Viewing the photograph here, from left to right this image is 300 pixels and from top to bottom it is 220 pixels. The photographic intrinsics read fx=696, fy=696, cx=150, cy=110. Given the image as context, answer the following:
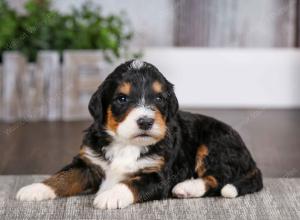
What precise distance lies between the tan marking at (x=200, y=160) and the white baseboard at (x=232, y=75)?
3488 millimetres

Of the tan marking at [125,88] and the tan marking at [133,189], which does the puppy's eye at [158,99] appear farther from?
the tan marking at [133,189]

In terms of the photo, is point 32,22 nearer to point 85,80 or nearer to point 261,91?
point 85,80

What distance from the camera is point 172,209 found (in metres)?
3.12

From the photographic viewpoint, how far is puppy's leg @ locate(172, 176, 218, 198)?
3.28 metres

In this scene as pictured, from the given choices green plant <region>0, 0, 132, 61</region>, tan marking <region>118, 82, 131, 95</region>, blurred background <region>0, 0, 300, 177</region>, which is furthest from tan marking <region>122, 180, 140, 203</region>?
green plant <region>0, 0, 132, 61</region>

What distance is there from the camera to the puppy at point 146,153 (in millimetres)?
3059

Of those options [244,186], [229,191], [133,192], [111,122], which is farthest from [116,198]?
[244,186]

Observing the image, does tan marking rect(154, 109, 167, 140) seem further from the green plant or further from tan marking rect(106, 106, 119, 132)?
the green plant

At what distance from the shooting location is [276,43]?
721cm

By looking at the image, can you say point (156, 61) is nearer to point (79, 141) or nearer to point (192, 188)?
point (79, 141)

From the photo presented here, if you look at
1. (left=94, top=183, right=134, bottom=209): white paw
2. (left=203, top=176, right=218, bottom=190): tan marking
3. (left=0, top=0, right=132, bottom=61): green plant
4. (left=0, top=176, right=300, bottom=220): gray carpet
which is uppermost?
(left=0, top=0, right=132, bottom=61): green plant

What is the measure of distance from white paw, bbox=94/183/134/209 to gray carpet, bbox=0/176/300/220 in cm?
3

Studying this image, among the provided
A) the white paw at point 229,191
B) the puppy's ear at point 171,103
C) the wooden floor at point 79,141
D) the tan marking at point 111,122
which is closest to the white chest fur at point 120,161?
the tan marking at point 111,122

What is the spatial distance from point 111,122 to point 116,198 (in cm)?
Answer: 34
